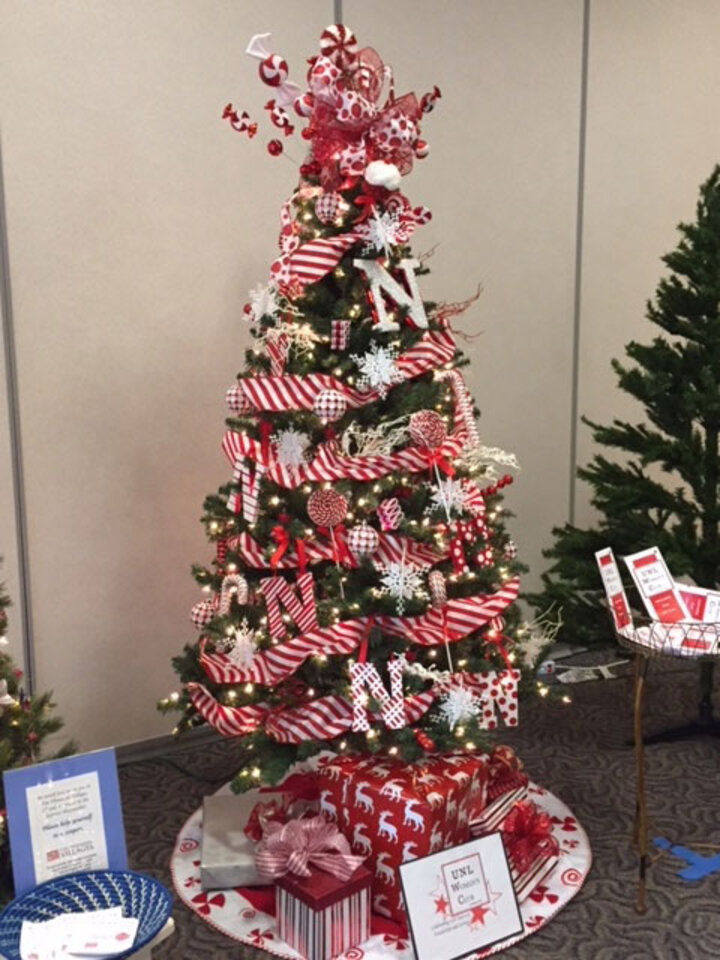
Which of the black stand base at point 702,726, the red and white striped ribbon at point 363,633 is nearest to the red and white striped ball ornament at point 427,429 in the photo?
the red and white striped ribbon at point 363,633

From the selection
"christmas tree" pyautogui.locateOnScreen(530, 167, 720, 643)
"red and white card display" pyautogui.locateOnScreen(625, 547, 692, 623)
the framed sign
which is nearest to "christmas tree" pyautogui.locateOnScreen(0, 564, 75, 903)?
the framed sign

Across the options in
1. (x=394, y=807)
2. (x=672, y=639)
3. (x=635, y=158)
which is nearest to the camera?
(x=394, y=807)

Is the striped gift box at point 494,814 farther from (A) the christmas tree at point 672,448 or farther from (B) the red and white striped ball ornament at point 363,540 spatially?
(A) the christmas tree at point 672,448

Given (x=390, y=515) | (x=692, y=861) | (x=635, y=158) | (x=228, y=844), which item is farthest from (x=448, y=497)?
(x=635, y=158)

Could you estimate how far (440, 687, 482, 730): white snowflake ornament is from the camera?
2.35m

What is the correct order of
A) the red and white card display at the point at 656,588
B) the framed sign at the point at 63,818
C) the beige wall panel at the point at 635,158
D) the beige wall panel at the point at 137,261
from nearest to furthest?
the framed sign at the point at 63,818, the red and white card display at the point at 656,588, the beige wall panel at the point at 137,261, the beige wall panel at the point at 635,158

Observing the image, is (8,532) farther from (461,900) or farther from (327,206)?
(461,900)

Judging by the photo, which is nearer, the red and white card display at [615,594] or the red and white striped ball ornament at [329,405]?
the red and white striped ball ornament at [329,405]

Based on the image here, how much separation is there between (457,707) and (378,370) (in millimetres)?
815

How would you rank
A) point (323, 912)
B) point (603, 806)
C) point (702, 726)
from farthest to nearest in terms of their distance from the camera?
point (702, 726)
point (603, 806)
point (323, 912)

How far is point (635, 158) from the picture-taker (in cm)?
414

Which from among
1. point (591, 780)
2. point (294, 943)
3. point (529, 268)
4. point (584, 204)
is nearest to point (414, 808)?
point (294, 943)

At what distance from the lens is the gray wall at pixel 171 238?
9.45 ft

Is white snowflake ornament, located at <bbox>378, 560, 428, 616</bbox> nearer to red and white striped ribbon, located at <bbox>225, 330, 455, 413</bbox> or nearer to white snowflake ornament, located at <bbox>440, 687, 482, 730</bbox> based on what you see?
white snowflake ornament, located at <bbox>440, 687, 482, 730</bbox>
